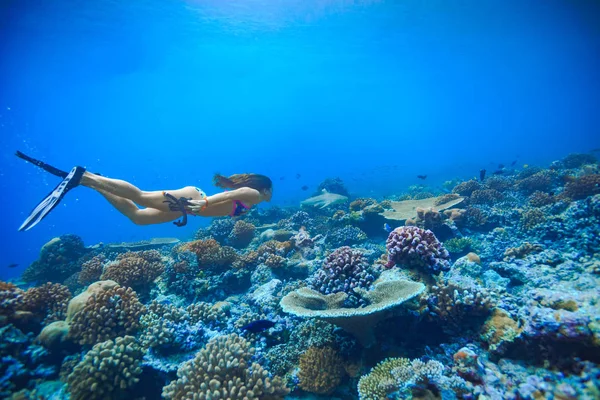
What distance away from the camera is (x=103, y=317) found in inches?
188

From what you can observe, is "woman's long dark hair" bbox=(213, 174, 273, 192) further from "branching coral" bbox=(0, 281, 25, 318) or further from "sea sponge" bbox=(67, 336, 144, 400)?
"branching coral" bbox=(0, 281, 25, 318)

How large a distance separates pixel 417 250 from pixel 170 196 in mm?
Answer: 5643

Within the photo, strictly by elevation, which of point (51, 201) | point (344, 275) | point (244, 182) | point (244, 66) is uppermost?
point (244, 66)

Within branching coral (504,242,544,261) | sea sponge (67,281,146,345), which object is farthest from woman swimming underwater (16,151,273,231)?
branching coral (504,242,544,261)

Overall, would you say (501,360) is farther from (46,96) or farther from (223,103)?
(223,103)

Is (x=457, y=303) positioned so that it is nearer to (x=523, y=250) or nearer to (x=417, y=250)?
(x=417, y=250)

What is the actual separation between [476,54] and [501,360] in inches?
2746

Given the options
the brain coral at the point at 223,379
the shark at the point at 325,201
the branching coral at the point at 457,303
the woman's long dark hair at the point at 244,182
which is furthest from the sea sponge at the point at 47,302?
the shark at the point at 325,201

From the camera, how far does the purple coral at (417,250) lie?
490 centimetres

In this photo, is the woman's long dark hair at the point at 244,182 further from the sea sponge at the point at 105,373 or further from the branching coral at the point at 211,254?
the sea sponge at the point at 105,373

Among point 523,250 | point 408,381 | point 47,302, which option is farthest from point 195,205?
point 523,250

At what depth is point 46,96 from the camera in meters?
51.2

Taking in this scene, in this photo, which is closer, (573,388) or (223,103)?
(573,388)

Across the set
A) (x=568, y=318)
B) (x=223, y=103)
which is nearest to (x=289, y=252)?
(x=568, y=318)
